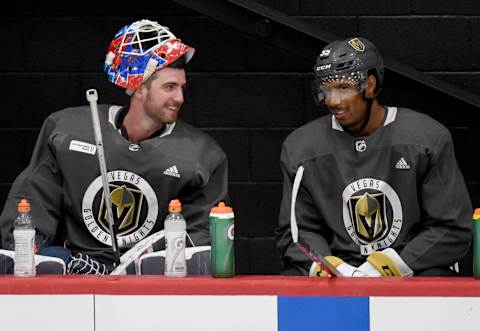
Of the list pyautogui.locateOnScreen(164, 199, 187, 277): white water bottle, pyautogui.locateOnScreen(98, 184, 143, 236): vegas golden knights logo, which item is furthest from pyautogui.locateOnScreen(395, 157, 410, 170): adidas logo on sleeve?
pyautogui.locateOnScreen(164, 199, 187, 277): white water bottle

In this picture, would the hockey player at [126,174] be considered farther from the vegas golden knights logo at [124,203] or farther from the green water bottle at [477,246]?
the green water bottle at [477,246]

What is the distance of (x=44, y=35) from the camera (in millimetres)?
4465

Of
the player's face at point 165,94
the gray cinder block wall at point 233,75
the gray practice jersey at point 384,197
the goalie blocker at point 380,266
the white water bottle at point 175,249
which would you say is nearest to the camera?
the white water bottle at point 175,249

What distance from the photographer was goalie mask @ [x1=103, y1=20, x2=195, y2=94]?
11.7 ft

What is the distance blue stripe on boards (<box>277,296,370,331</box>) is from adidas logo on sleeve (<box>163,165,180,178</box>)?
3.34ft

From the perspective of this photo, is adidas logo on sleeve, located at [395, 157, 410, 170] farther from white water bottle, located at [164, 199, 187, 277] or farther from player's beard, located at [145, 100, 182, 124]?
white water bottle, located at [164, 199, 187, 277]

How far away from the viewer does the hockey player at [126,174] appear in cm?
358

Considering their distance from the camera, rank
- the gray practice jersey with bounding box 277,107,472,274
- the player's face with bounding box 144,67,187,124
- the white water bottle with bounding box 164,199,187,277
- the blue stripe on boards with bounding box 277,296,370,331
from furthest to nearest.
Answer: the player's face with bounding box 144,67,187,124 → the gray practice jersey with bounding box 277,107,472,274 → the white water bottle with bounding box 164,199,187,277 → the blue stripe on boards with bounding box 277,296,370,331

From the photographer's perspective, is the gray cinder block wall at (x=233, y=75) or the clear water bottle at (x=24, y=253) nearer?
the clear water bottle at (x=24, y=253)

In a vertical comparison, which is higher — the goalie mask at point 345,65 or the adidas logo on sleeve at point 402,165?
the goalie mask at point 345,65

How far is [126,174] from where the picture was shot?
11.7ft

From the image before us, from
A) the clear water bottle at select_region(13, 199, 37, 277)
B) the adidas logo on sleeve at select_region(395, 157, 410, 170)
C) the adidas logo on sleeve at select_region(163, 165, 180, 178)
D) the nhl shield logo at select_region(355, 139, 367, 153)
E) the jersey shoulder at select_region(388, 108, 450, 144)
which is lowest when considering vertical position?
the clear water bottle at select_region(13, 199, 37, 277)

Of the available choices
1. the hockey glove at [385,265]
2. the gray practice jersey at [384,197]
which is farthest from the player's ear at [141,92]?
the hockey glove at [385,265]

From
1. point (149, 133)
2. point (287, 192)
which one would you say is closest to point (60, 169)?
point (149, 133)
